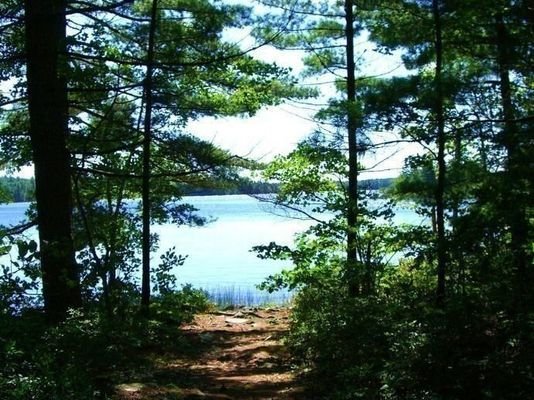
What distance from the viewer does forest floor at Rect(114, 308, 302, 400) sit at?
558 centimetres

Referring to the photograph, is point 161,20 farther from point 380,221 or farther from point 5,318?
point 5,318

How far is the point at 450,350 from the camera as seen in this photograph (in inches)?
199

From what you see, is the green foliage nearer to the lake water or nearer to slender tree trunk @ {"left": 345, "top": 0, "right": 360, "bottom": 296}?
slender tree trunk @ {"left": 345, "top": 0, "right": 360, "bottom": 296}

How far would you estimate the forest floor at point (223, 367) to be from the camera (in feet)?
18.3

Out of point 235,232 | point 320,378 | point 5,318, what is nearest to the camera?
point 5,318

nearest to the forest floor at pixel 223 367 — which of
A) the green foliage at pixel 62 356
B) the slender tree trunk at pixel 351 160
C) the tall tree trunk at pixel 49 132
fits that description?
the green foliage at pixel 62 356

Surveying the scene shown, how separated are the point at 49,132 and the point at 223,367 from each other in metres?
3.61

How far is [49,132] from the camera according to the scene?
650 cm

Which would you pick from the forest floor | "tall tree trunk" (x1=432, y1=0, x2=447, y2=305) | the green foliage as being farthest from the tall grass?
"tall tree trunk" (x1=432, y1=0, x2=447, y2=305)

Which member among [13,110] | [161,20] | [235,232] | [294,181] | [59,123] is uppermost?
[161,20]

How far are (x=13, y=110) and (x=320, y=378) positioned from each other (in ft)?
21.1

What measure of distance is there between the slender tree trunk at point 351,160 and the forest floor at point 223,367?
1.55 m

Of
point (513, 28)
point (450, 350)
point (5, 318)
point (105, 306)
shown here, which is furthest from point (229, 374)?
point (513, 28)

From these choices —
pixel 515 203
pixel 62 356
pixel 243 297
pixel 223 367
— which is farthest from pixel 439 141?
pixel 243 297
